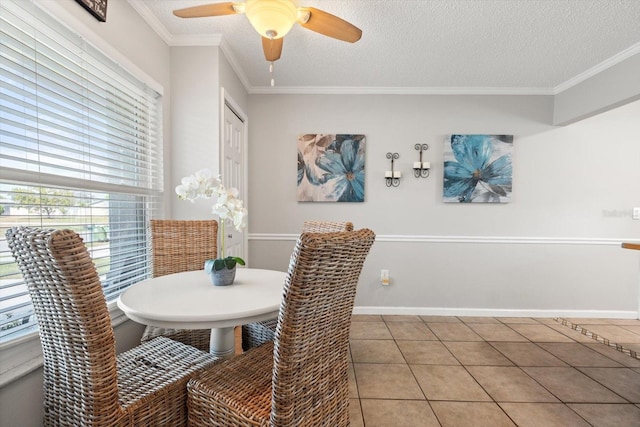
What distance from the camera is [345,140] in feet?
9.96

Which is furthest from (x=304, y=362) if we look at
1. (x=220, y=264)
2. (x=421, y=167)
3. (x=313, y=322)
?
(x=421, y=167)

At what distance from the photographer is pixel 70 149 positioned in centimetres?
137

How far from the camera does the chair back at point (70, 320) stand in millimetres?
786

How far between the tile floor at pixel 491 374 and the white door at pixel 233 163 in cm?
137

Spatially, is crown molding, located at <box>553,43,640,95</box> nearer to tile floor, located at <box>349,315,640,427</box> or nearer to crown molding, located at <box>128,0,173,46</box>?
tile floor, located at <box>349,315,640,427</box>

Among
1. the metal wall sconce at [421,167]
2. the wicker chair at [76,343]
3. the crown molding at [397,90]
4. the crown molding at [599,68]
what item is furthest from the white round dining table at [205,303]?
the crown molding at [599,68]

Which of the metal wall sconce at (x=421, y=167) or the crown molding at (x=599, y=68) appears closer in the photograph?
the crown molding at (x=599, y=68)

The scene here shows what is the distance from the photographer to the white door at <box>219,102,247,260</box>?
8.03ft

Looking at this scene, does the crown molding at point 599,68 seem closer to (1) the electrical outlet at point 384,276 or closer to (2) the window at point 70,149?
(1) the electrical outlet at point 384,276

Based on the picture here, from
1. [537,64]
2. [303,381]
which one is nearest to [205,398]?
[303,381]

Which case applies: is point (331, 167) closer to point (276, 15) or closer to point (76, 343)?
point (276, 15)

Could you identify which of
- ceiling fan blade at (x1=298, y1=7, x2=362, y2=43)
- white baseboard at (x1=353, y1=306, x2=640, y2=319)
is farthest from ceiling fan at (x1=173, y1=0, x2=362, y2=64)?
white baseboard at (x1=353, y1=306, x2=640, y2=319)

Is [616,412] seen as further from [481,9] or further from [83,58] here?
[83,58]

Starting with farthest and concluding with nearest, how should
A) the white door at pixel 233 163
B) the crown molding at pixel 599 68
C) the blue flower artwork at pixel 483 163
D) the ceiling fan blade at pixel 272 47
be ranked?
1. the blue flower artwork at pixel 483 163
2. the white door at pixel 233 163
3. the crown molding at pixel 599 68
4. the ceiling fan blade at pixel 272 47
